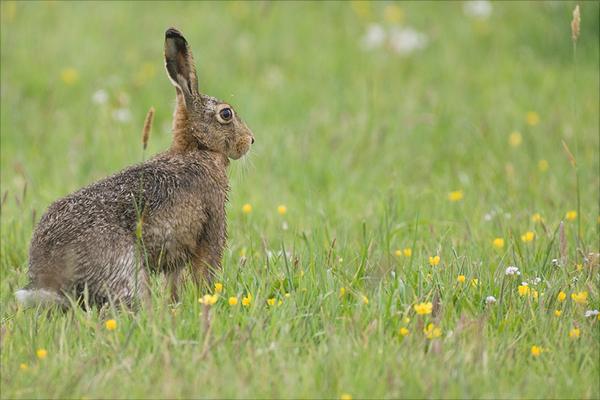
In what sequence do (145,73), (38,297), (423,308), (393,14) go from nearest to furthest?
(423,308) → (38,297) → (145,73) → (393,14)

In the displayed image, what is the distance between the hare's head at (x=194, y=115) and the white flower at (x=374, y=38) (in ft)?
16.7

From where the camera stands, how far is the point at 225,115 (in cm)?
596

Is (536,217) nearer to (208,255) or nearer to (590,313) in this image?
(590,313)

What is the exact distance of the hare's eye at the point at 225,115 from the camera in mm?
5930

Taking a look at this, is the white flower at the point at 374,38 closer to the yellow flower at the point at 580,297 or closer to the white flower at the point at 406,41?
the white flower at the point at 406,41

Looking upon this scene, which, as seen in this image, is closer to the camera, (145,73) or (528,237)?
(528,237)

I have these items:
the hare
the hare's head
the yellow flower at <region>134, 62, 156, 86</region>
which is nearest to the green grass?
the yellow flower at <region>134, 62, 156, 86</region>

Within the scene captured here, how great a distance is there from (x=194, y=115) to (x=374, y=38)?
529 centimetres

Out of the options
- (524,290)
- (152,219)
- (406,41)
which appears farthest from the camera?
(406,41)

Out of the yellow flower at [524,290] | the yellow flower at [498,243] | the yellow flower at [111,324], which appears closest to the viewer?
the yellow flower at [111,324]

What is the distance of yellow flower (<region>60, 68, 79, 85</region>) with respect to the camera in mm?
9805

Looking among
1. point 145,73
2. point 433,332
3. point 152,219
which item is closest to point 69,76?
point 145,73

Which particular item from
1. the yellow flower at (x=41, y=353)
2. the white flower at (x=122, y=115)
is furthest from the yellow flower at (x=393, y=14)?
the yellow flower at (x=41, y=353)

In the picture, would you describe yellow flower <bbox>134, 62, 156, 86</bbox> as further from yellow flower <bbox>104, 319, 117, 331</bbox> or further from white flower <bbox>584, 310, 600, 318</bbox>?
white flower <bbox>584, 310, 600, 318</bbox>
